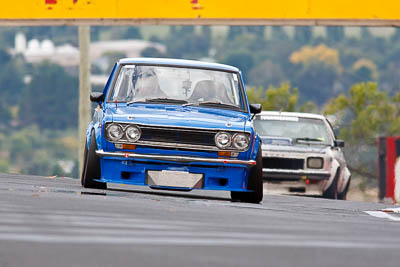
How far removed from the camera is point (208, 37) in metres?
186

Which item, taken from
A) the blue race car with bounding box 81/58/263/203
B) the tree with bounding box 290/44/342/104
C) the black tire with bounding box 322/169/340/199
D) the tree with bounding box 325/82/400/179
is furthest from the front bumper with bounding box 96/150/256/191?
the tree with bounding box 290/44/342/104

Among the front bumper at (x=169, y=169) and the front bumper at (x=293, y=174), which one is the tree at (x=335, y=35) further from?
the front bumper at (x=169, y=169)

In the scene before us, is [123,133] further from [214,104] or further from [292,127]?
[292,127]

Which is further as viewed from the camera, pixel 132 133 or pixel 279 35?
pixel 279 35

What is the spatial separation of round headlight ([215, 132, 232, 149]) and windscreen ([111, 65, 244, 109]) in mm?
939

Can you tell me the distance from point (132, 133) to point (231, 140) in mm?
1025

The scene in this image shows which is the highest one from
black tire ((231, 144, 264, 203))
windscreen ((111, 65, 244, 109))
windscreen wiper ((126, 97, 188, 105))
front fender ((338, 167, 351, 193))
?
windscreen ((111, 65, 244, 109))

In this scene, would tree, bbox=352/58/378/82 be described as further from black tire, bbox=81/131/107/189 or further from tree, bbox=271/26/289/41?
black tire, bbox=81/131/107/189

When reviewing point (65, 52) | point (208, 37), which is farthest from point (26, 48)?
point (208, 37)

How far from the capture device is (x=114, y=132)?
11312mm

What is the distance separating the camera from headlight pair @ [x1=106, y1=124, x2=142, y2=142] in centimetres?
1128

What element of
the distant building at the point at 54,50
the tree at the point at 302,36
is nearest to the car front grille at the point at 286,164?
the distant building at the point at 54,50

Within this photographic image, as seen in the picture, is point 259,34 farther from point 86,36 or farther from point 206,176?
point 206,176
